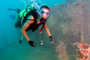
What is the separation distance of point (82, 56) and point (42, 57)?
2645 mm

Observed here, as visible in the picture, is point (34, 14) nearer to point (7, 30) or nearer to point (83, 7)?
point (83, 7)

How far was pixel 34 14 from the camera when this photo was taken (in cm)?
341

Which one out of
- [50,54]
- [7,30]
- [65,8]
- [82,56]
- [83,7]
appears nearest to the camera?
[82,56]

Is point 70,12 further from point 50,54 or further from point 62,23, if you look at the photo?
point 50,54

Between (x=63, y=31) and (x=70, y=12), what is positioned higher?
(x=70, y=12)

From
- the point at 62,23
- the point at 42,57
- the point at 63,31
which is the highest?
the point at 62,23

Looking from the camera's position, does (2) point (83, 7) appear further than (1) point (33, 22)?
Yes

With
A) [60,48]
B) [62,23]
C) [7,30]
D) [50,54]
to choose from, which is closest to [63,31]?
[62,23]

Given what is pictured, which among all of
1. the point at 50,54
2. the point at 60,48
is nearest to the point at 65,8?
the point at 60,48

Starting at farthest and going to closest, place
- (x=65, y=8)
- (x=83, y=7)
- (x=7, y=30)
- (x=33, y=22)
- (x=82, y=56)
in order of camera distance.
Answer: (x=7, y=30) → (x=65, y=8) → (x=83, y=7) → (x=82, y=56) → (x=33, y=22)

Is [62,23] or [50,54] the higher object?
[62,23]

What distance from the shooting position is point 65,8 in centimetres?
603

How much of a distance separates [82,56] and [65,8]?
2.87 meters

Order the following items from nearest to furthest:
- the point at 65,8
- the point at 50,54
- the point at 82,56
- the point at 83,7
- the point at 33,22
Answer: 1. the point at 33,22
2. the point at 82,56
3. the point at 83,7
4. the point at 65,8
5. the point at 50,54
